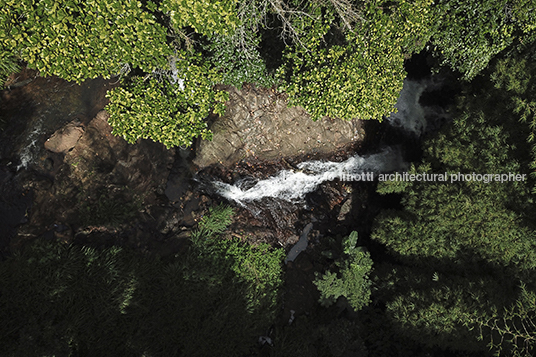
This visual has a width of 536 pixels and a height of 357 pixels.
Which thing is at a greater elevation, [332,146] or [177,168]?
[332,146]

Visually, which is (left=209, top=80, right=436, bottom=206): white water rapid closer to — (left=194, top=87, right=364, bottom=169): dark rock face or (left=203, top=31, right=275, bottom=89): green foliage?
(left=194, top=87, right=364, bottom=169): dark rock face

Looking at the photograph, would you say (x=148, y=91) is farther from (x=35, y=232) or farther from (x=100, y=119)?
(x=35, y=232)

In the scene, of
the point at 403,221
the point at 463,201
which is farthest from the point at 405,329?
the point at 463,201

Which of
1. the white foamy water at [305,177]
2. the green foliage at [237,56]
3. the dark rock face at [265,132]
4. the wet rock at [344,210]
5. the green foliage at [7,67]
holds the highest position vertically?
the green foliage at [237,56]

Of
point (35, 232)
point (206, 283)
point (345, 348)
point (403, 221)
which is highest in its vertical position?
point (403, 221)

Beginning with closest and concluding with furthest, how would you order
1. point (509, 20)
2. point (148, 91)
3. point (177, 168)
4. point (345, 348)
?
point (148, 91), point (509, 20), point (345, 348), point (177, 168)

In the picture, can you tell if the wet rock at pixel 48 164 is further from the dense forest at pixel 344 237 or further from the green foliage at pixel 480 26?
the green foliage at pixel 480 26

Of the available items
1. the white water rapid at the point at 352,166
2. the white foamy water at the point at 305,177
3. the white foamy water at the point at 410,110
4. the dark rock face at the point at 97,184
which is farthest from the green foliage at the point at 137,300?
the white foamy water at the point at 410,110
